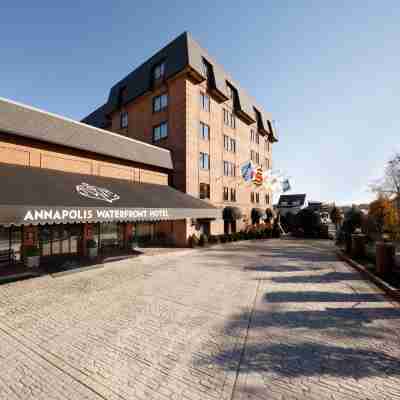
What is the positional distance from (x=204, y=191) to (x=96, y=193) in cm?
1207

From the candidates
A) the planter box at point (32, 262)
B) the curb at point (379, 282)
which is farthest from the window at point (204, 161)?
the planter box at point (32, 262)

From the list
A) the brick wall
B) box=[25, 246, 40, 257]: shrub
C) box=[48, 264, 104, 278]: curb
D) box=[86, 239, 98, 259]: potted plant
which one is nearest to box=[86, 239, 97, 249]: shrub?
box=[86, 239, 98, 259]: potted plant

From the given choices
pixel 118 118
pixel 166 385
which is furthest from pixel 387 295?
pixel 118 118

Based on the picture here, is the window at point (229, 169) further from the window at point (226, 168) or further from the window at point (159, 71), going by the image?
the window at point (159, 71)

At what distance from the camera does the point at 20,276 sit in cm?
1014

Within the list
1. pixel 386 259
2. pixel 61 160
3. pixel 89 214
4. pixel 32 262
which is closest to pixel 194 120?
pixel 61 160

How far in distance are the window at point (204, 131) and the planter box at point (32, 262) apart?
16.5m

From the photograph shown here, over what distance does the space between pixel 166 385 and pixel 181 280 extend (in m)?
6.14

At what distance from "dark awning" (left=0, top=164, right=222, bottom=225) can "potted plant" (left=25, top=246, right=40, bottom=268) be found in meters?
3.99

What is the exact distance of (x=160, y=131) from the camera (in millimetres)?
22188

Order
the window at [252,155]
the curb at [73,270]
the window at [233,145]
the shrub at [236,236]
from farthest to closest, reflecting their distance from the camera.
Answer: the window at [252,155] → the window at [233,145] → the shrub at [236,236] → the curb at [73,270]

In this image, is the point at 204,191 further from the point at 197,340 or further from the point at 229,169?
the point at 197,340

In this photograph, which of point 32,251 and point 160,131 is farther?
point 160,131

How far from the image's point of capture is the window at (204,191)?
858 inches
